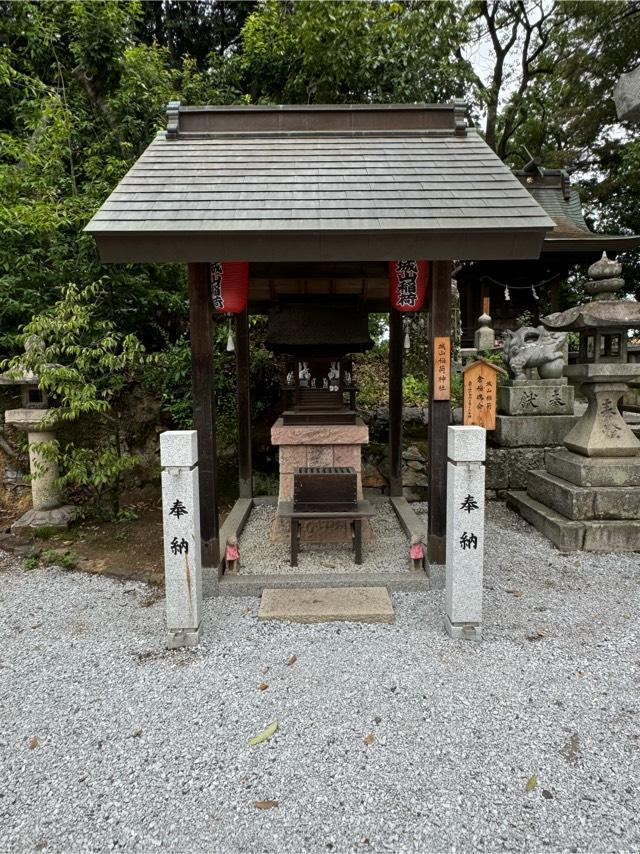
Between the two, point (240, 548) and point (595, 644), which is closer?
point (595, 644)

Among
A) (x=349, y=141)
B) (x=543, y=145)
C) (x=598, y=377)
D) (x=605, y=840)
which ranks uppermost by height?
(x=543, y=145)

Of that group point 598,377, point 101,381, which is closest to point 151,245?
point 101,381

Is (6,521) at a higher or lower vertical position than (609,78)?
lower

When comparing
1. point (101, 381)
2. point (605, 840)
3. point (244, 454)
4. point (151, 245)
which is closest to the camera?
point (605, 840)

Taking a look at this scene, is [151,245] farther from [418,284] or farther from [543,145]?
[543,145]

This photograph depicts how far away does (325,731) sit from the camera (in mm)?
2633

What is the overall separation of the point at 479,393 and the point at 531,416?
1.84 m

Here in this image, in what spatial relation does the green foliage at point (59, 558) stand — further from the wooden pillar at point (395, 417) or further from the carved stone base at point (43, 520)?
the wooden pillar at point (395, 417)

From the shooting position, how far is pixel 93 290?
5684mm

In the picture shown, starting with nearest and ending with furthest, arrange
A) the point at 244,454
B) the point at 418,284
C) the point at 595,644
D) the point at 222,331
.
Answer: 1. the point at 595,644
2. the point at 418,284
3. the point at 244,454
4. the point at 222,331

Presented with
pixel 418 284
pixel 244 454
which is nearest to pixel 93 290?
pixel 244 454

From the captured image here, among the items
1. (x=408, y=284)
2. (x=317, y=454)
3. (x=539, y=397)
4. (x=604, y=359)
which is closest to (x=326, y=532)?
(x=317, y=454)

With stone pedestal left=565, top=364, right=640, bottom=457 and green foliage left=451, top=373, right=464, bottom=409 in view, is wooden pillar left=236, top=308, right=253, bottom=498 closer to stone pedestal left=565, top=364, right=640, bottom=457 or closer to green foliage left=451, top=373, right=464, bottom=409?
green foliage left=451, top=373, right=464, bottom=409

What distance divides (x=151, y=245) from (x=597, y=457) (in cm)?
531
